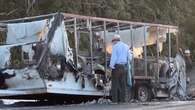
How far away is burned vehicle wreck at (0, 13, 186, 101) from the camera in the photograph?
14797 mm

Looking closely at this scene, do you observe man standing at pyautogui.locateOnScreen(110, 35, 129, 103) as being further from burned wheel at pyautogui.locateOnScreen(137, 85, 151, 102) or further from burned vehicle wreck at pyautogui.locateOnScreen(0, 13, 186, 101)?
burned wheel at pyautogui.locateOnScreen(137, 85, 151, 102)

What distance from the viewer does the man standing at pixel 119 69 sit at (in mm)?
14828

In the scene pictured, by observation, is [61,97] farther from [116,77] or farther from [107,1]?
[107,1]

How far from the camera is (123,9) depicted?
2803cm

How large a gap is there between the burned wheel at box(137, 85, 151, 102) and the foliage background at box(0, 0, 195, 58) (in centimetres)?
905

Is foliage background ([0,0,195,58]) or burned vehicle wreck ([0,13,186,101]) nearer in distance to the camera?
burned vehicle wreck ([0,13,186,101])

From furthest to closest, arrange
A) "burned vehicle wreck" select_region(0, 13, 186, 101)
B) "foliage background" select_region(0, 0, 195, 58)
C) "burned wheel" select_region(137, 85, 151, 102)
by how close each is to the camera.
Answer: "foliage background" select_region(0, 0, 195, 58), "burned wheel" select_region(137, 85, 151, 102), "burned vehicle wreck" select_region(0, 13, 186, 101)

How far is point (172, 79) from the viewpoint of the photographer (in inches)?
740

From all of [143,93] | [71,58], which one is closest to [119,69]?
[71,58]

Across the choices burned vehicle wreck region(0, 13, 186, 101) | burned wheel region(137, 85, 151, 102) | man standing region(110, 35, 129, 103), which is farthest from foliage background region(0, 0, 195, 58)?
man standing region(110, 35, 129, 103)

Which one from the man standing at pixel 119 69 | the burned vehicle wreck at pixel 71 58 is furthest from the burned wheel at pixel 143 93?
the man standing at pixel 119 69

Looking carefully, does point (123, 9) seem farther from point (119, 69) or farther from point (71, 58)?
point (119, 69)

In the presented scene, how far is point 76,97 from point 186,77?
15.3ft

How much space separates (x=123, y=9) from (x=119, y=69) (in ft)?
44.1
